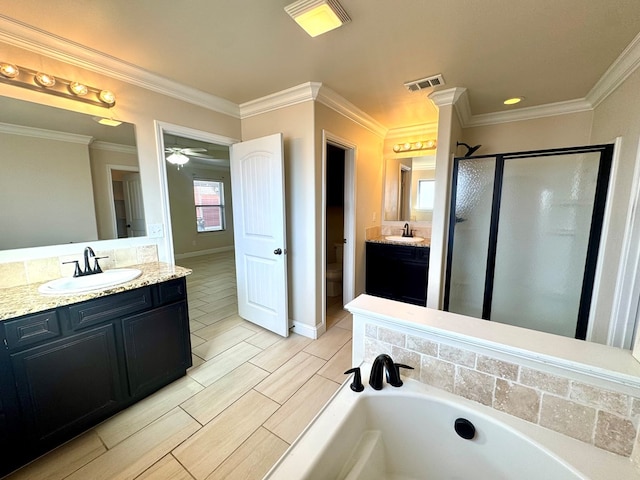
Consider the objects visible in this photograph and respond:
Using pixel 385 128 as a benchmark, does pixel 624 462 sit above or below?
below

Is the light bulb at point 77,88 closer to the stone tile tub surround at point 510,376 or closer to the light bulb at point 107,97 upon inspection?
the light bulb at point 107,97

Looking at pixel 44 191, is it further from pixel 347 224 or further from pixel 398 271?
pixel 398 271

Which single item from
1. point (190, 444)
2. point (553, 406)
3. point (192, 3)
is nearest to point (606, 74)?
point (553, 406)

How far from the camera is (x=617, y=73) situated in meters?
1.87

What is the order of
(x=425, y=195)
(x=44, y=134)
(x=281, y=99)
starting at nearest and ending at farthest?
(x=44, y=134)
(x=281, y=99)
(x=425, y=195)

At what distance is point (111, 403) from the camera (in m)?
1.62

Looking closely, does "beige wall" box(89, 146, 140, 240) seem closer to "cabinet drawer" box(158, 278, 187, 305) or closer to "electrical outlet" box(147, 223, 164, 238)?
"electrical outlet" box(147, 223, 164, 238)

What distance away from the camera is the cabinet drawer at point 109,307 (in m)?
1.46

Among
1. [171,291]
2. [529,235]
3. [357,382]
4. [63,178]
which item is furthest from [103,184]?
[529,235]

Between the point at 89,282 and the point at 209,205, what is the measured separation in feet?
17.6

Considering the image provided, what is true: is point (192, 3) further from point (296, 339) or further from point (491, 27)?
point (296, 339)

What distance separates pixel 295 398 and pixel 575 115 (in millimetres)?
3751

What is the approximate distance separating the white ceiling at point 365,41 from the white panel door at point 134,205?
2.81 ft

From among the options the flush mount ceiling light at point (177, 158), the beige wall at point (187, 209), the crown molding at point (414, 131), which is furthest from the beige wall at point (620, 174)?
the beige wall at point (187, 209)
